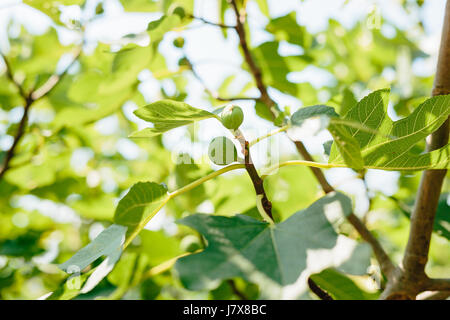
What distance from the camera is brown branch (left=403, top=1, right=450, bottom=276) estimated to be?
958mm

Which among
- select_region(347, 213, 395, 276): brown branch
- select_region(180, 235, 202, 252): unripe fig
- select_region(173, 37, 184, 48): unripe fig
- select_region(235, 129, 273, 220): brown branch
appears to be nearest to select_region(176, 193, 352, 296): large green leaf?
select_region(235, 129, 273, 220): brown branch

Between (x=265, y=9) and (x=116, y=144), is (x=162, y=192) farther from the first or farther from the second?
(x=116, y=144)

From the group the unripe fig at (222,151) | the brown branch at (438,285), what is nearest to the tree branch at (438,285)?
the brown branch at (438,285)

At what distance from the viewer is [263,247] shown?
2.22ft

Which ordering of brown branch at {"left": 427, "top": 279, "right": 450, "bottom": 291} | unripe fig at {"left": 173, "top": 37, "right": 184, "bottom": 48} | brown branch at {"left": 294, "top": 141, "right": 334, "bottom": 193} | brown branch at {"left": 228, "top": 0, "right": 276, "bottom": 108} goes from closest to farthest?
brown branch at {"left": 427, "top": 279, "right": 450, "bottom": 291} < brown branch at {"left": 294, "top": 141, "right": 334, "bottom": 193} < brown branch at {"left": 228, "top": 0, "right": 276, "bottom": 108} < unripe fig at {"left": 173, "top": 37, "right": 184, "bottom": 48}

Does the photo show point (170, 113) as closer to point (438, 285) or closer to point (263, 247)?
point (263, 247)

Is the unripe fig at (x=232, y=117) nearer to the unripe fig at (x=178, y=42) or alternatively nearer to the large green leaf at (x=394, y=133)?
the large green leaf at (x=394, y=133)

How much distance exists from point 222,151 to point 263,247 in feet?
0.68

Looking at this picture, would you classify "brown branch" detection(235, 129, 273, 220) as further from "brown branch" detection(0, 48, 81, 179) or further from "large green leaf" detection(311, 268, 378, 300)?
"brown branch" detection(0, 48, 81, 179)

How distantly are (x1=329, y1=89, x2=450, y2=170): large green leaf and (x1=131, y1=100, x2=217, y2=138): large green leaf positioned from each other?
0.93ft

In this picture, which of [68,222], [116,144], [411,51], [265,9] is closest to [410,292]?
[265,9]

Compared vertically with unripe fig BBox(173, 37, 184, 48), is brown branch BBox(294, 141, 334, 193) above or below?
below

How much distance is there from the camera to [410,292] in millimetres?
958
